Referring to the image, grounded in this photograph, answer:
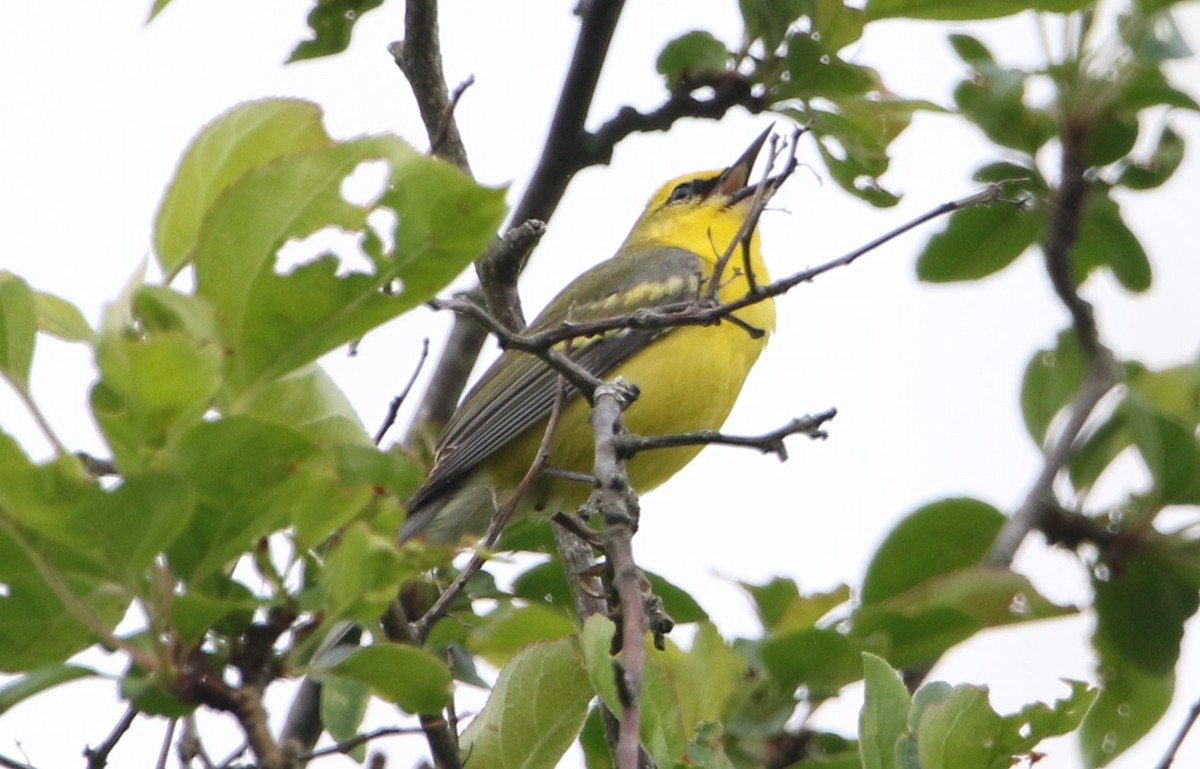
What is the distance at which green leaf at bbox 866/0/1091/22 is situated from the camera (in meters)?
3.64

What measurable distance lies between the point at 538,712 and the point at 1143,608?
211 cm

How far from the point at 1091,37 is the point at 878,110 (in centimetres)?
91

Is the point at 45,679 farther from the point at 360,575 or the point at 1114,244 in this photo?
the point at 1114,244

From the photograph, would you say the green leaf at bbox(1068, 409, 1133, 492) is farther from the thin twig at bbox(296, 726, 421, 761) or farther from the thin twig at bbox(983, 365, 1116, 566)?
the thin twig at bbox(296, 726, 421, 761)

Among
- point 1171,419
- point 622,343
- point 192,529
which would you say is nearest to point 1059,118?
point 1171,419

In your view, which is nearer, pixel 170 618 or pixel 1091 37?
pixel 170 618

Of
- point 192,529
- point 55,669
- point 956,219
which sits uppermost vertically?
point 956,219

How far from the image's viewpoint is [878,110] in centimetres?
392

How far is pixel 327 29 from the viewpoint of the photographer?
13.0ft

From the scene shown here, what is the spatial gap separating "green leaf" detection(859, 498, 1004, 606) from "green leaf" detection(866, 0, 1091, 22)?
1173 millimetres

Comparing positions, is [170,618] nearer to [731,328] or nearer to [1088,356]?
[1088,356]

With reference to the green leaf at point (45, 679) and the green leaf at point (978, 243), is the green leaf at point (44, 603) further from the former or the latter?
the green leaf at point (978, 243)

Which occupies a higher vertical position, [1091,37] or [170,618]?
[1091,37]

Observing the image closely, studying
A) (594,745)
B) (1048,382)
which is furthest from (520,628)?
(1048,382)
